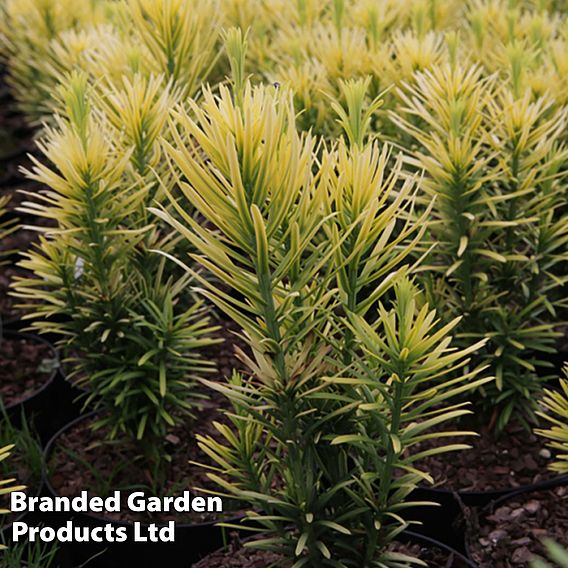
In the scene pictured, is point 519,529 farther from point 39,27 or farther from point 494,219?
point 39,27

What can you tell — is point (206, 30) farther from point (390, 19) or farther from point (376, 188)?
point (376, 188)

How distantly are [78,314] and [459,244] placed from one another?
0.94m

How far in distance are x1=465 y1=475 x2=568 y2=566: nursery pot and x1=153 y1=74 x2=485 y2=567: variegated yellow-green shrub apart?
0.43 metres

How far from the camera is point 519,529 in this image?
205 cm

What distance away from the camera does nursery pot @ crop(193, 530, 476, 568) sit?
1870mm

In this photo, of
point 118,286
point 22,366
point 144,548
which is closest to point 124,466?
point 144,548

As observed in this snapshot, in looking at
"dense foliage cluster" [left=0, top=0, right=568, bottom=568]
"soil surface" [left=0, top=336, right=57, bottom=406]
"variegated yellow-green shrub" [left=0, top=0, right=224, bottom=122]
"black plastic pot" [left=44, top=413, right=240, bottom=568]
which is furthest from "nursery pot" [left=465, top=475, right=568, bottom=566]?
"soil surface" [left=0, top=336, right=57, bottom=406]

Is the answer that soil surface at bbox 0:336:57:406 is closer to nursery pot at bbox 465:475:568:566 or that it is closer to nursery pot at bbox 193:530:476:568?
nursery pot at bbox 193:530:476:568

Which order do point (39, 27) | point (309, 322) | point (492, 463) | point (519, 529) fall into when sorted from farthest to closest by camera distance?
point (39, 27), point (492, 463), point (519, 529), point (309, 322)

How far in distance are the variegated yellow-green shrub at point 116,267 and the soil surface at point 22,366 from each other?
0.74m

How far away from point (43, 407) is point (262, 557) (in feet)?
3.88

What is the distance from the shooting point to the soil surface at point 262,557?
6.17 ft

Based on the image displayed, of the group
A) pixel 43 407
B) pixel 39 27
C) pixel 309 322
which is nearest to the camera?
pixel 309 322

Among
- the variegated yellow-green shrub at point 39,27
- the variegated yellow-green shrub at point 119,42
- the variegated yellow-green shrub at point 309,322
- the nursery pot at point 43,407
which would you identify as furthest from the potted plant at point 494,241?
the variegated yellow-green shrub at point 39,27
